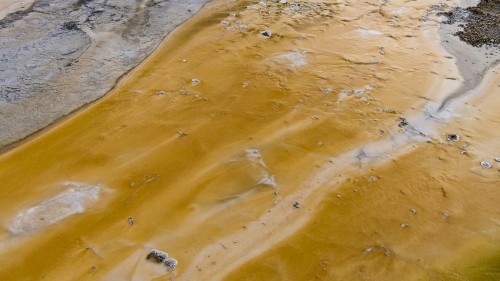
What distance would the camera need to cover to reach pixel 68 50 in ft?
16.8

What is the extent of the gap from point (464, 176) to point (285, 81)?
1986 millimetres

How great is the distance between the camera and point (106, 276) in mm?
2889

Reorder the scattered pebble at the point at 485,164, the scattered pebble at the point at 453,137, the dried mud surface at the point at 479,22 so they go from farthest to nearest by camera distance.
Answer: the dried mud surface at the point at 479,22
the scattered pebble at the point at 453,137
the scattered pebble at the point at 485,164

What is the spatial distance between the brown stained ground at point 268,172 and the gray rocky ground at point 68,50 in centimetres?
26

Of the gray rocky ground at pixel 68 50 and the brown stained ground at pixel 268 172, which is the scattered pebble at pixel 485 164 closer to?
the brown stained ground at pixel 268 172

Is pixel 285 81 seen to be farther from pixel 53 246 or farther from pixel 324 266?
pixel 53 246

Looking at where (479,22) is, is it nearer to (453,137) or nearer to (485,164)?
(453,137)

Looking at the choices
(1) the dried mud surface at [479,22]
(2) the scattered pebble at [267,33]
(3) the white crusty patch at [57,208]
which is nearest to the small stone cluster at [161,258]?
(3) the white crusty patch at [57,208]

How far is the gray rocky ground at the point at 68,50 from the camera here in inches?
169

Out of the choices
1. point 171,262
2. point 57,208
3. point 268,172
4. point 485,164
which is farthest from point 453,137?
point 57,208

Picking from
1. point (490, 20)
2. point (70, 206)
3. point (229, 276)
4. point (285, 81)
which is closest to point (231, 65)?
point (285, 81)

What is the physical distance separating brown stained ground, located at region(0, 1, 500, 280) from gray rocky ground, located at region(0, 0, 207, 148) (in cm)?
26

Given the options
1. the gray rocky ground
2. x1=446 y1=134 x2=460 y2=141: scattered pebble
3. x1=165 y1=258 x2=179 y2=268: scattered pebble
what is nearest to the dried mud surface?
x1=446 y1=134 x2=460 y2=141: scattered pebble

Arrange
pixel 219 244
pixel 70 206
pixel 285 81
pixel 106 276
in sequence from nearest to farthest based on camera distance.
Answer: pixel 106 276
pixel 219 244
pixel 70 206
pixel 285 81
